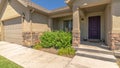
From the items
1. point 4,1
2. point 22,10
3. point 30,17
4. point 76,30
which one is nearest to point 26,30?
point 30,17

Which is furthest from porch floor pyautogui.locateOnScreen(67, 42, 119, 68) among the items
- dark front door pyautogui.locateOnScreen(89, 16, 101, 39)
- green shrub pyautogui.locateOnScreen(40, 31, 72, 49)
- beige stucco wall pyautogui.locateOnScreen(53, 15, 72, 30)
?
beige stucco wall pyautogui.locateOnScreen(53, 15, 72, 30)

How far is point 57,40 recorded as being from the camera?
8.48 metres

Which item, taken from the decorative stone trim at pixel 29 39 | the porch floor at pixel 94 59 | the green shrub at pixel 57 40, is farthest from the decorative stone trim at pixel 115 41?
the decorative stone trim at pixel 29 39

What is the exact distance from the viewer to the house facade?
294 inches

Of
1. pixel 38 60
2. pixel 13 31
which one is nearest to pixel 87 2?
pixel 38 60

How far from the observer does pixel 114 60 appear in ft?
16.8

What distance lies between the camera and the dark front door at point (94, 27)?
388 inches

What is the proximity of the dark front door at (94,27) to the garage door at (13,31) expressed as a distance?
7155 millimetres

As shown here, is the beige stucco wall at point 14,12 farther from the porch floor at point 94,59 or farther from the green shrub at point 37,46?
the porch floor at point 94,59

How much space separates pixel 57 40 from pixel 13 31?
5.83 metres

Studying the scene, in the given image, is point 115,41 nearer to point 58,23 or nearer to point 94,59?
point 94,59

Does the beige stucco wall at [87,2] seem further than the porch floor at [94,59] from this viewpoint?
Yes

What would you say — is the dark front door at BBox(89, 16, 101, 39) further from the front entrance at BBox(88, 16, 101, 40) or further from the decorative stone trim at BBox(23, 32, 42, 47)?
the decorative stone trim at BBox(23, 32, 42, 47)

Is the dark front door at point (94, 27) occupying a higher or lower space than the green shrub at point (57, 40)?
higher
